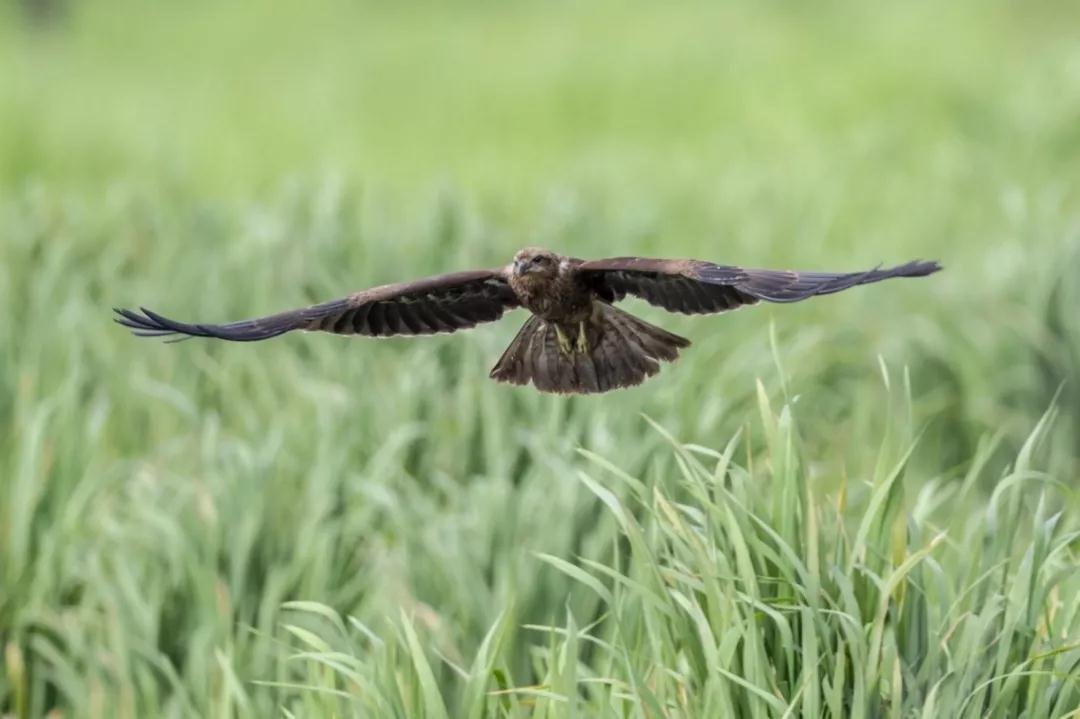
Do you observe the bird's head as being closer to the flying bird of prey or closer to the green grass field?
the flying bird of prey

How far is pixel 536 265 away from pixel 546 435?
1.34 metres

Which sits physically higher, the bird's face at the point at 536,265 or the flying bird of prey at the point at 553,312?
the bird's face at the point at 536,265

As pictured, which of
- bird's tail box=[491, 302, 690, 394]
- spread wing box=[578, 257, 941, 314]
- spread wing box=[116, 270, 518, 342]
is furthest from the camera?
bird's tail box=[491, 302, 690, 394]

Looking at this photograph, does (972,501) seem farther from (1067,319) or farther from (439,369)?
(439,369)

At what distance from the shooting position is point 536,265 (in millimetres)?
2646

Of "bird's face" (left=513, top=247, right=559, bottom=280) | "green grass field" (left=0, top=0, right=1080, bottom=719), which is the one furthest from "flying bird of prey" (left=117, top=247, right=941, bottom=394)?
"green grass field" (left=0, top=0, right=1080, bottom=719)

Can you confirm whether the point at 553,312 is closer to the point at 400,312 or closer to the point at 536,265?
the point at 536,265

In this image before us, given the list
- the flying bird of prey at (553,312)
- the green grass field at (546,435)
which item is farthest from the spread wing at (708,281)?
the green grass field at (546,435)

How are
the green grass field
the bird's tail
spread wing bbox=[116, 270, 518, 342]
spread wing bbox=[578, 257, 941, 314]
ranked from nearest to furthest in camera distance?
spread wing bbox=[578, 257, 941, 314] < spread wing bbox=[116, 270, 518, 342] < the green grass field < the bird's tail

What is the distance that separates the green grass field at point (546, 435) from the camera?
2.55 metres

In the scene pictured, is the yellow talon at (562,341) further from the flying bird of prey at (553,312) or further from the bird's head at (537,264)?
the bird's head at (537,264)

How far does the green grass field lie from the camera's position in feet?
8.36

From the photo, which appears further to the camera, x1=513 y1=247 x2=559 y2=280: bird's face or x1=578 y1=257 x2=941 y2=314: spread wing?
x1=513 y1=247 x2=559 y2=280: bird's face

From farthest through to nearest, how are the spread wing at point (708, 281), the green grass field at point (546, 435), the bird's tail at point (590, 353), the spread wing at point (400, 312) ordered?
the bird's tail at point (590, 353), the green grass field at point (546, 435), the spread wing at point (400, 312), the spread wing at point (708, 281)
